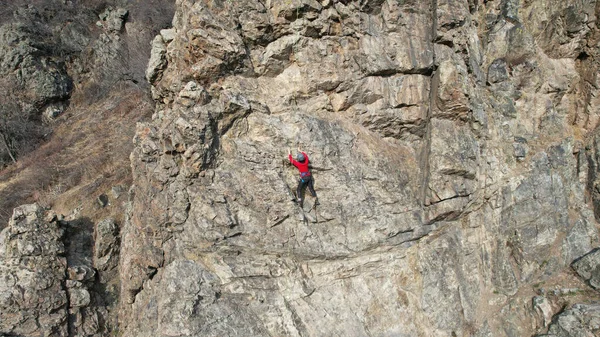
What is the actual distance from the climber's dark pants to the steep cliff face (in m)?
0.32

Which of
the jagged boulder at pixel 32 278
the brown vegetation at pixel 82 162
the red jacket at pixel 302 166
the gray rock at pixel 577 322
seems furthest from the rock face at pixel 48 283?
the gray rock at pixel 577 322

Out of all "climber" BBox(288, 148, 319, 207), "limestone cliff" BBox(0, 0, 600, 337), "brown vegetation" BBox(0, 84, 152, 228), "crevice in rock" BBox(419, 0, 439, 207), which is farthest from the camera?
"brown vegetation" BBox(0, 84, 152, 228)

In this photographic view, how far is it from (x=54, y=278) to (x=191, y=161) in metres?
6.04

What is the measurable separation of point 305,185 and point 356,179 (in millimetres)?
1489

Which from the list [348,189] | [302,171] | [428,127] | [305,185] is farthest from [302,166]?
[428,127]

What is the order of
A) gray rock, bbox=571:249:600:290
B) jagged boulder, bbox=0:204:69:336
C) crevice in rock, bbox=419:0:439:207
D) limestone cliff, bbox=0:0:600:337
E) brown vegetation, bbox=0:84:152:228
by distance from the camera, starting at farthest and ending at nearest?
brown vegetation, bbox=0:84:152:228
gray rock, bbox=571:249:600:290
crevice in rock, bbox=419:0:439:207
jagged boulder, bbox=0:204:69:336
limestone cliff, bbox=0:0:600:337

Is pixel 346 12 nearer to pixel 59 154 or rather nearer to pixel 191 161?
pixel 191 161

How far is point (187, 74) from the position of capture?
9.89 metres

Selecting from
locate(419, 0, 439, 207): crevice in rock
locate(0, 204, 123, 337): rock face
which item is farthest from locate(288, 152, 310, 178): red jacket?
locate(0, 204, 123, 337): rock face

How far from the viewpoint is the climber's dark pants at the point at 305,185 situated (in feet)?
30.5

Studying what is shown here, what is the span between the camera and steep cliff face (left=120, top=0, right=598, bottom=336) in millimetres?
9344

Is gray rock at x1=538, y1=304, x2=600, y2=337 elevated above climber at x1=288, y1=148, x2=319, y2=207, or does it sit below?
below

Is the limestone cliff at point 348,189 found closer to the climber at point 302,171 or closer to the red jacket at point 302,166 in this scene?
the climber at point 302,171

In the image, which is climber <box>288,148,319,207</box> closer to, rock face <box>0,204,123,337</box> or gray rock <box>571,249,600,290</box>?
rock face <box>0,204,123,337</box>
